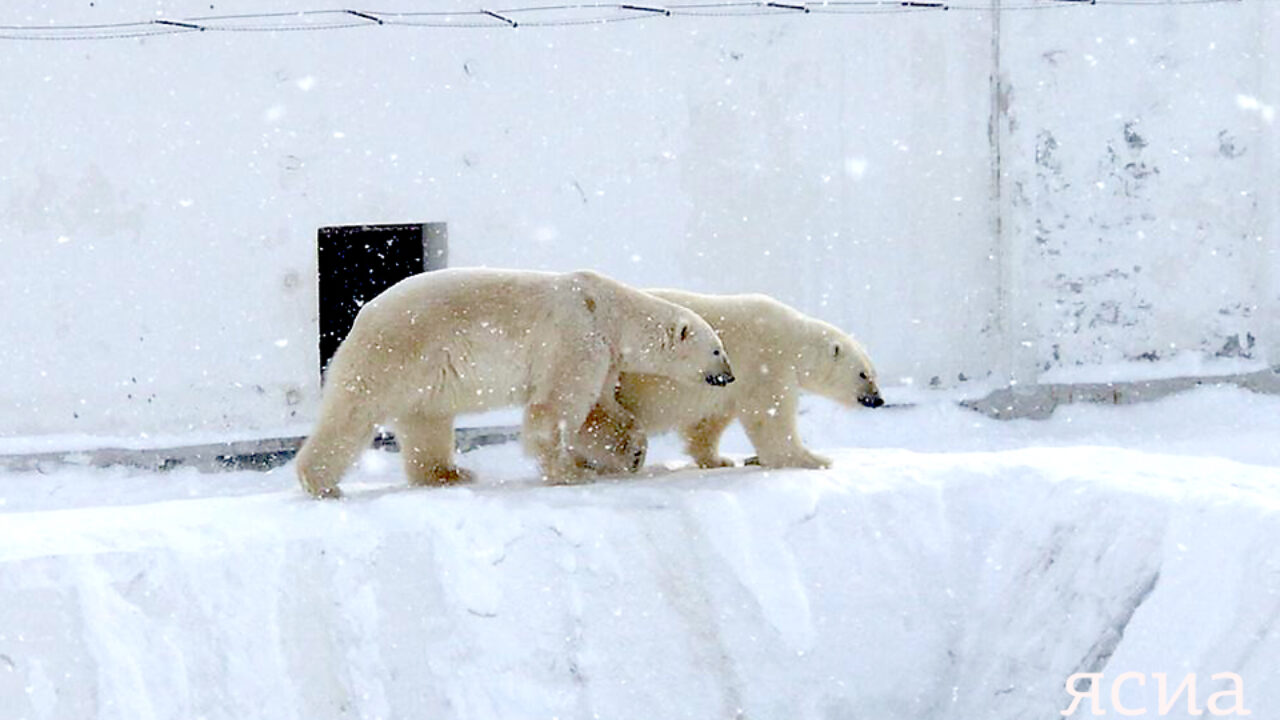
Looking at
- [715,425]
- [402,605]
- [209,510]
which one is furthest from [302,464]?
[715,425]

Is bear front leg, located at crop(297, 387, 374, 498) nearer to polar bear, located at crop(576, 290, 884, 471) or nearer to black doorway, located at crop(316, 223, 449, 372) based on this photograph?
polar bear, located at crop(576, 290, 884, 471)

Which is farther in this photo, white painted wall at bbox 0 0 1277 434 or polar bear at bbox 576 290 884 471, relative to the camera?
white painted wall at bbox 0 0 1277 434

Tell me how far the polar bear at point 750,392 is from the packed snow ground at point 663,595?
37cm

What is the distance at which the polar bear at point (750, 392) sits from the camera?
5410 mm

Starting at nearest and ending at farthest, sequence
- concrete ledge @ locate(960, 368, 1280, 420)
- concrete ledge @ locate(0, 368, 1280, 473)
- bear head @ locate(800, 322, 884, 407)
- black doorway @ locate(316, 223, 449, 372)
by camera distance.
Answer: bear head @ locate(800, 322, 884, 407) → concrete ledge @ locate(0, 368, 1280, 473) → concrete ledge @ locate(960, 368, 1280, 420) → black doorway @ locate(316, 223, 449, 372)

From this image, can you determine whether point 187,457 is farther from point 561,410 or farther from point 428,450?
point 561,410

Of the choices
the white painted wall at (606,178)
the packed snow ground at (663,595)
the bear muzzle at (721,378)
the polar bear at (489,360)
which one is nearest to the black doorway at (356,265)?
the white painted wall at (606,178)

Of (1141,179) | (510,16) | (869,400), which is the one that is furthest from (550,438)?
(1141,179)

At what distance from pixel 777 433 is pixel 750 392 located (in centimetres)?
18

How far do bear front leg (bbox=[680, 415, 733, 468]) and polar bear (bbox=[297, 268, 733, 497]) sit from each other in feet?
1.44

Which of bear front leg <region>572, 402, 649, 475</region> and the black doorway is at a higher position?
the black doorway

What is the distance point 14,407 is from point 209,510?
3715 mm

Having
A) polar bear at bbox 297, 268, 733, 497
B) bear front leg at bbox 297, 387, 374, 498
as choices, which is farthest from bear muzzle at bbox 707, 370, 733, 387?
bear front leg at bbox 297, 387, 374, 498

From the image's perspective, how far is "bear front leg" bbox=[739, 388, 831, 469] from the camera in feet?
17.7
